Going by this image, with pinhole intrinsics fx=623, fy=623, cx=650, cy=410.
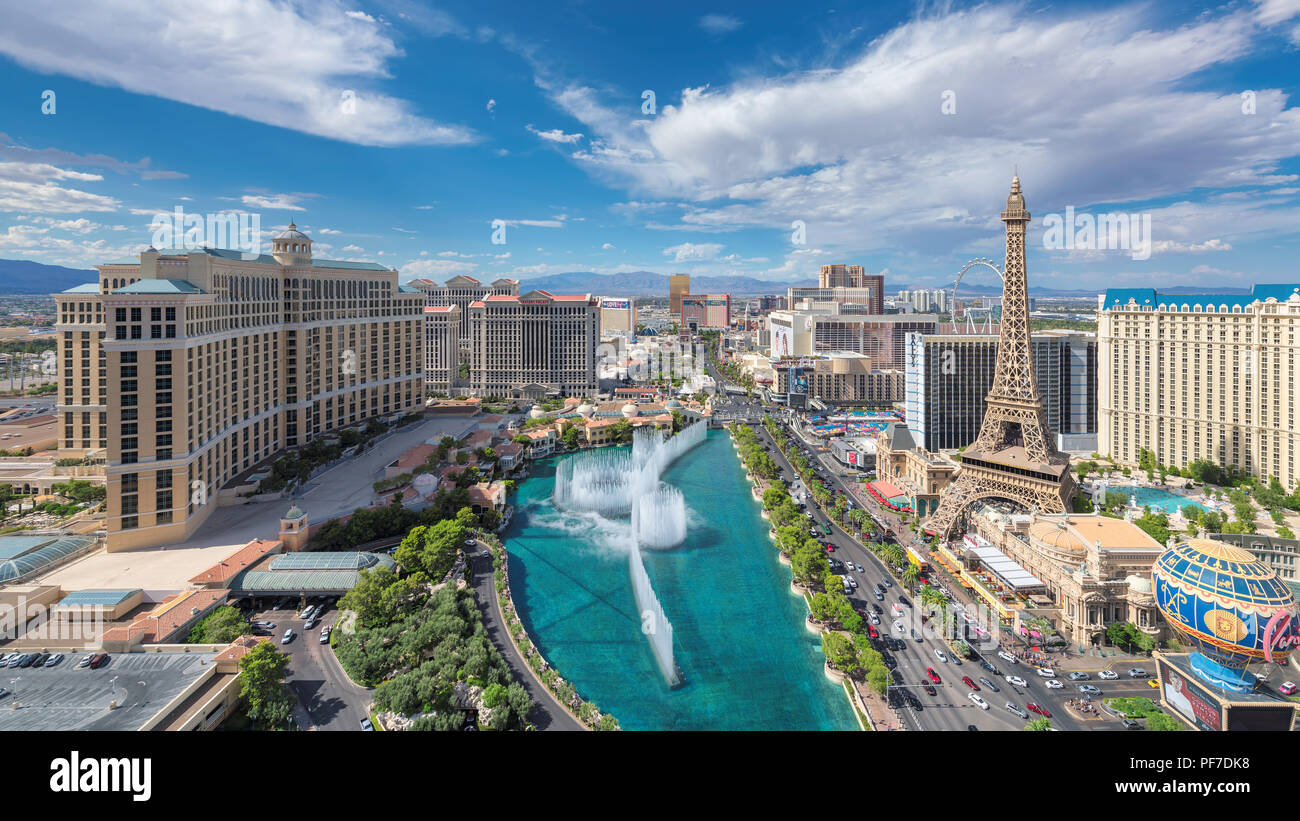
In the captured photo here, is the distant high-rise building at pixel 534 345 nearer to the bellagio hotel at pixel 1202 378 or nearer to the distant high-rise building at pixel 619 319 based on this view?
the bellagio hotel at pixel 1202 378

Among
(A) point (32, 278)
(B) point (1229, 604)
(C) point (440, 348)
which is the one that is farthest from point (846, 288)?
(A) point (32, 278)

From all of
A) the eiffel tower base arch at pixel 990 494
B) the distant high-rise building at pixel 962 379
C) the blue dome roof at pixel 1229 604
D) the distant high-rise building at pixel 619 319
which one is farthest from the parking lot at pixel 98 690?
the distant high-rise building at pixel 619 319

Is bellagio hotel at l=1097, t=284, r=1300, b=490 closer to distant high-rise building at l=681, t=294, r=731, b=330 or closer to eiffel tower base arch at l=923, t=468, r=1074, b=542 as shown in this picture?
eiffel tower base arch at l=923, t=468, r=1074, b=542

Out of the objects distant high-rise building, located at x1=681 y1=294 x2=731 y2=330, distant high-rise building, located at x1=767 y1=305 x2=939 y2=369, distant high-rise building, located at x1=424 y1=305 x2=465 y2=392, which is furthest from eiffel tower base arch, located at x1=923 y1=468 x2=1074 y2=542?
distant high-rise building, located at x1=681 y1=294 x2=731 y2=330
